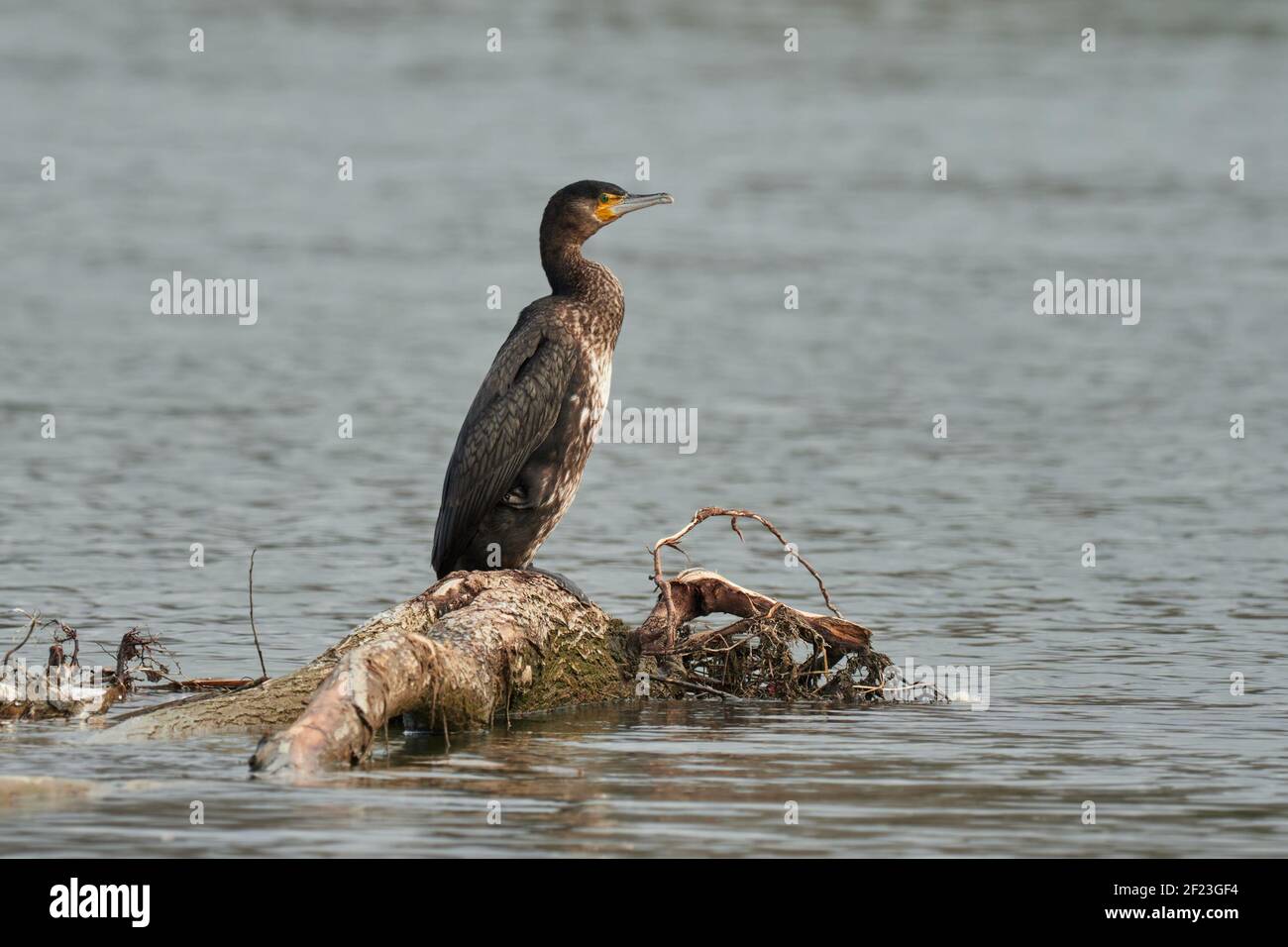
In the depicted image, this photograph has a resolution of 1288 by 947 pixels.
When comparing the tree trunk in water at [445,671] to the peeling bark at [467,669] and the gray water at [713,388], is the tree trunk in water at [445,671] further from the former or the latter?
the gray water at [713,388]

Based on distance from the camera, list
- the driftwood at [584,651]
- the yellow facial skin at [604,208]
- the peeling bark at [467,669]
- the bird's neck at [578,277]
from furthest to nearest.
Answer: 1. the yellow facial skin at [604,208]
2. the bird's neck at [578,277]
3. the driftwood at [584,651]
4. the peeling bark at [467,669]

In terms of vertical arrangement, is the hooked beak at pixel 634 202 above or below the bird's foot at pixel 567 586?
above

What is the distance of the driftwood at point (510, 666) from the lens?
8.15 m

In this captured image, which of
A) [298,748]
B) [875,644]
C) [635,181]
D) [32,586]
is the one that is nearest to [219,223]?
[635,181]

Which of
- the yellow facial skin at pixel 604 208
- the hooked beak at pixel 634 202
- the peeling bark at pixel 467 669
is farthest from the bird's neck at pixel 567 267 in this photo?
the peeling bark at pixel 467 669

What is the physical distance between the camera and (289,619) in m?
11.7

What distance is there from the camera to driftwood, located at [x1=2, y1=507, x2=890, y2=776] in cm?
815

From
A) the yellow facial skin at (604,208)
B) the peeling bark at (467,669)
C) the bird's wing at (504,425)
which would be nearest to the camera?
the peeling bark at (467,669)

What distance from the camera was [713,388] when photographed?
19.8 metres

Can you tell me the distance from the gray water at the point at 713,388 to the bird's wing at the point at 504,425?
44.0 inches

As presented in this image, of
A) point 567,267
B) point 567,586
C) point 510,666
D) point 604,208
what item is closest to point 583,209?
point 604,208

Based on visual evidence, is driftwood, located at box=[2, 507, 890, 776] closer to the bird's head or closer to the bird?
the bird

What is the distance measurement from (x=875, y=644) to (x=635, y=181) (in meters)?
18.8
